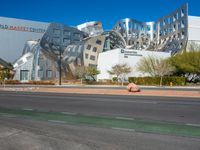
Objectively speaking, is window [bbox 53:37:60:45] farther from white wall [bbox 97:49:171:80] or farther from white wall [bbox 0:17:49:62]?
white wall [bbox 97:49:171:80]

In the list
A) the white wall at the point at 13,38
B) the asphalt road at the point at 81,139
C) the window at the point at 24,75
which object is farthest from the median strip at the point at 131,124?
the white wall at the point at 13,38

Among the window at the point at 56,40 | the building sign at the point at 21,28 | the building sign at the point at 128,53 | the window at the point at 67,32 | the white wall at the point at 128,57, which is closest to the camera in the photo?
the white wall at the point at 128,57

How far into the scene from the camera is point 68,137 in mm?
7195

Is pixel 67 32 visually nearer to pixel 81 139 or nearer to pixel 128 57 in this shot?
pixel 128 57

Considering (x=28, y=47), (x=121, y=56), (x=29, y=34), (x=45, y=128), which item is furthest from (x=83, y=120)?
(x=29, y=34)

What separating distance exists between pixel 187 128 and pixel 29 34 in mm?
111195

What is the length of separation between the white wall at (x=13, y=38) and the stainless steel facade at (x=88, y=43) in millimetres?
15340

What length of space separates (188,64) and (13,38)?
242 feet

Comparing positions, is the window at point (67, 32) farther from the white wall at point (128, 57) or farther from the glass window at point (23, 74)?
the white wall at point (128, 57)

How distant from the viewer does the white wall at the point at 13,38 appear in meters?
106

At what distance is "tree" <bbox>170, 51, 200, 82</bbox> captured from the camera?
56.3m

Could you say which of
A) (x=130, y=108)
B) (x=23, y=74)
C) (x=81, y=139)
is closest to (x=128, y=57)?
(x=23, y=74)

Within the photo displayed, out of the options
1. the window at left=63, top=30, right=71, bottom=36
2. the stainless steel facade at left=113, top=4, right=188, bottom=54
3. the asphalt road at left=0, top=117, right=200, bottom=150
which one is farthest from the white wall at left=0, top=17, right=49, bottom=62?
the asphalt road at left=0, top=117, right=200, bottom=150

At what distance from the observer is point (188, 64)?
57.5 meters
